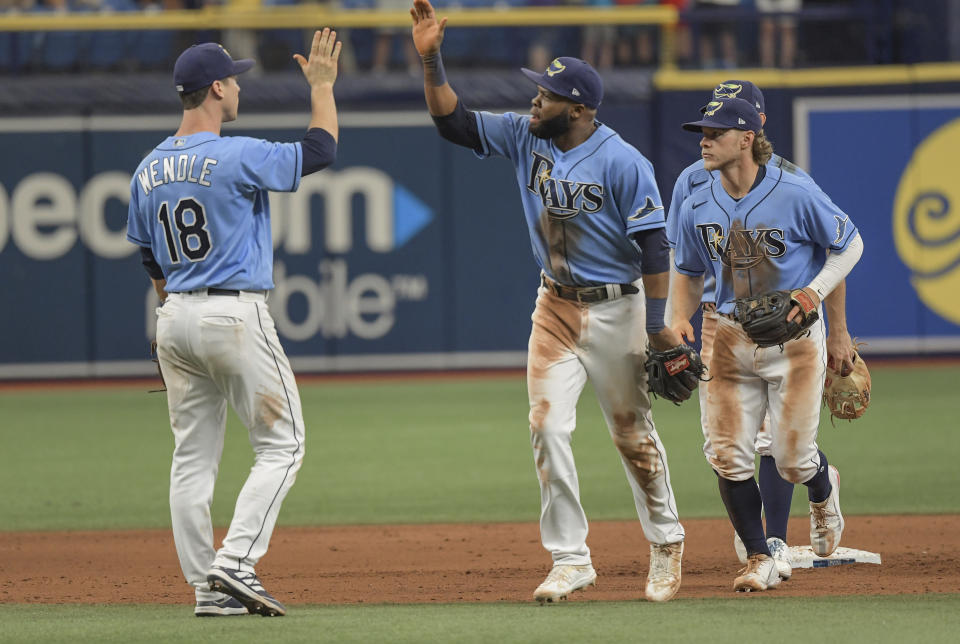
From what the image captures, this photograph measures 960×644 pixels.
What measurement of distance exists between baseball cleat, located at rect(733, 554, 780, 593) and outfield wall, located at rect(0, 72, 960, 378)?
9.26 metres

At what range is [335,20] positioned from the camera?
48.8 ft

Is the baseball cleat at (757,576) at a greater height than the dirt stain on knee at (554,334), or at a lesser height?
lesser

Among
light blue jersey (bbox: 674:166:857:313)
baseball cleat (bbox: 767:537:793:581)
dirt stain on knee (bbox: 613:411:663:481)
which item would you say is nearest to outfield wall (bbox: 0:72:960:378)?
baseball cleat (bbox: 767:537:793:581)

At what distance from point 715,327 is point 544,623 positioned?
192cm

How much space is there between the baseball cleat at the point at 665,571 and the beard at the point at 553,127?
1.68m

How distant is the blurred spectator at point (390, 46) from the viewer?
49.1 ft

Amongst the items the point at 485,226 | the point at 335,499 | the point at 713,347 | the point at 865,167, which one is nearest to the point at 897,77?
the point at 865,167

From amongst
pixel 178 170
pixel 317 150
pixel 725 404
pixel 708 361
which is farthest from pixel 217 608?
pixel 708 361

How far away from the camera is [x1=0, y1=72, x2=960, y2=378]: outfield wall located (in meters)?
14.5

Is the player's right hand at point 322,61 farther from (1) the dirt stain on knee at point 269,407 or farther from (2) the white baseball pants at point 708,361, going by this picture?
(2) the white baseball pants at point 708,361

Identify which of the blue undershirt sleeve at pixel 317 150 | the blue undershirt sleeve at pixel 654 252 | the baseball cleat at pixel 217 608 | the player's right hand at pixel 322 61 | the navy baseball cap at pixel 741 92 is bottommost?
the baseball cleat at pixel 217 608

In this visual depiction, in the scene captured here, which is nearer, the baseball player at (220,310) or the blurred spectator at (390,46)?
the baseball player at (220,310)

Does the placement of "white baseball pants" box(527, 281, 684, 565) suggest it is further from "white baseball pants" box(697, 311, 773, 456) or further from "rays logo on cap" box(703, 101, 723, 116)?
"rays logo on cap" box(703, 101, 723, 116)

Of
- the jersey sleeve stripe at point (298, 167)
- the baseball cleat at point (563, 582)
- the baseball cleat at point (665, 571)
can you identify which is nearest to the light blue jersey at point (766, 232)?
the baseball cleat at point (665, 571)
